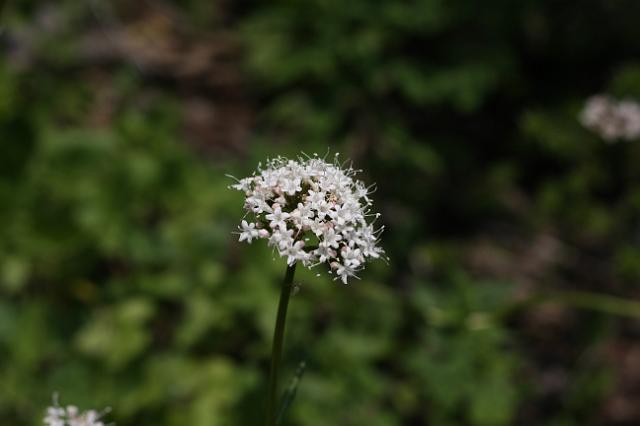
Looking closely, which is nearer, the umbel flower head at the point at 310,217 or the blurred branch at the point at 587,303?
the umbel flower head at the point at 310,217

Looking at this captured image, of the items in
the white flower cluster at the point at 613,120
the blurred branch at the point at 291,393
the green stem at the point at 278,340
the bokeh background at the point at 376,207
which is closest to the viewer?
the green stem at the point at 278,340

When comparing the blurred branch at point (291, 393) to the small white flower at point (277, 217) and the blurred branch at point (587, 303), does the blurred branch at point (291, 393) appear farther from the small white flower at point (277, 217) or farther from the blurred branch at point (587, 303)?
the blurred branch at point (587, 303)

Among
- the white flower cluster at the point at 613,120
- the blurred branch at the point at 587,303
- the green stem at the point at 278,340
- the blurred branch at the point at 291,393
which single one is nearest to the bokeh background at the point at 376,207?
the blurred branch at the point at 587,303

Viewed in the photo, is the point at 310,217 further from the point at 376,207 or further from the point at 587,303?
the point at 376,207

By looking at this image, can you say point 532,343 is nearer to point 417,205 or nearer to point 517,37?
point 417,205

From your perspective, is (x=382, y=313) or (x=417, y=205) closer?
(x=382, y=313)

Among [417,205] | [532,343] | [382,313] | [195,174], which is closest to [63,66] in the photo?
[195,174]

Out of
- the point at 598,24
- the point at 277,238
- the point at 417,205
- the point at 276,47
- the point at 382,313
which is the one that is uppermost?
the point at 598,24
